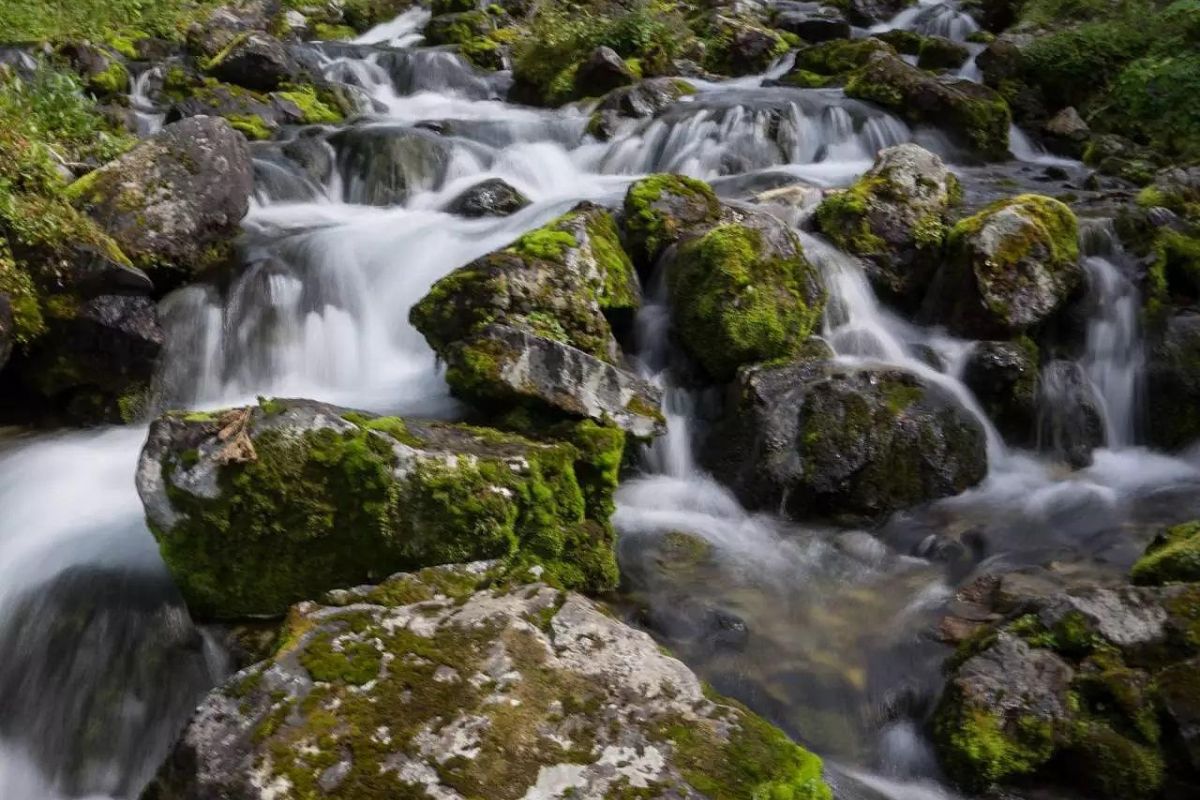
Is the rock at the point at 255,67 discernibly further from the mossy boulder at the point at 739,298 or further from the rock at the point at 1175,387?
the rock at the point at 1175,387

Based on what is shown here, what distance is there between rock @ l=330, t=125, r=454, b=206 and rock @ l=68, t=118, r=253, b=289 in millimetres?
2196

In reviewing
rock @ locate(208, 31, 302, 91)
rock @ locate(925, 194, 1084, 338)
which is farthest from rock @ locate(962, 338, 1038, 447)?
rock @ locate(208, 31, 302, 91)

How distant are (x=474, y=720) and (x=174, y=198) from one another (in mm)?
6071

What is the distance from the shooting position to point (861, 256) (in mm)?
8000

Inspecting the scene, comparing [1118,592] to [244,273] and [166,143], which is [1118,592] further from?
[166,143]

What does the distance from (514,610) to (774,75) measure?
53.1 feet

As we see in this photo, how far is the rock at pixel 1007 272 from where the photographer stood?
7215mm

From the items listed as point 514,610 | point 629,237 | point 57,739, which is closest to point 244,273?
point 629,237

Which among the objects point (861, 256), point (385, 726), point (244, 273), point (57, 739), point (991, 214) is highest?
point (991, 214)

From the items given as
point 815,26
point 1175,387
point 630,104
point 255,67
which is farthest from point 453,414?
point 815,26

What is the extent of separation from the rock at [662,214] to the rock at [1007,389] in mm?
2615

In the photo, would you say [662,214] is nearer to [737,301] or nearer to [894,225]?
[737,301]

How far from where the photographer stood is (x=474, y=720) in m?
2.78

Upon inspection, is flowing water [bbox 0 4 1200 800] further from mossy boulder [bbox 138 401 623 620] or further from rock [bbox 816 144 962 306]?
mossy boulder [bbox 138 401 623 620]
